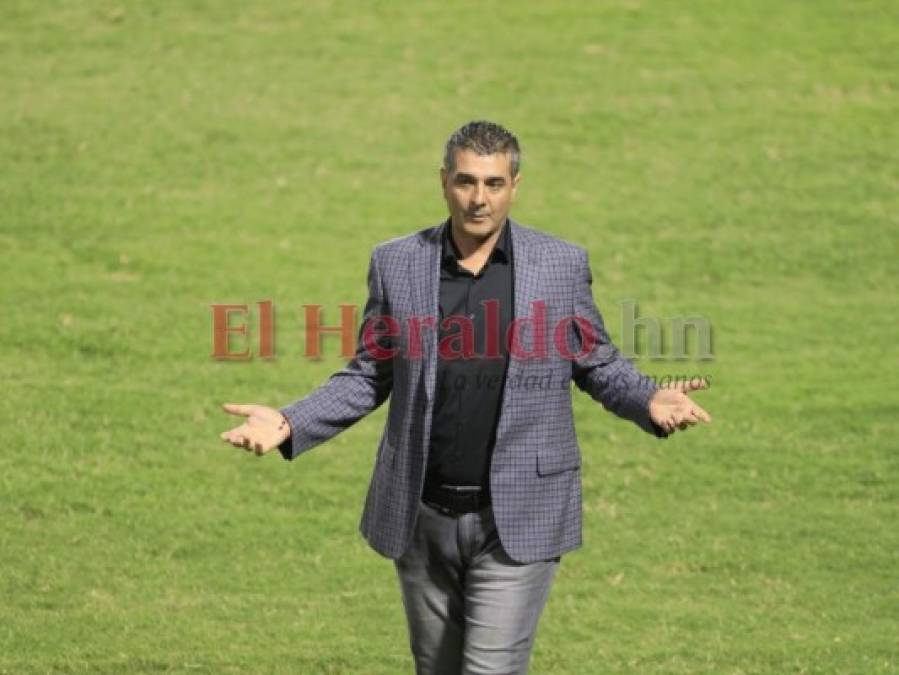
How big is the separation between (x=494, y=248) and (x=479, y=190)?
0.81 feet

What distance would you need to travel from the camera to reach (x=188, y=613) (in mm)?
8305

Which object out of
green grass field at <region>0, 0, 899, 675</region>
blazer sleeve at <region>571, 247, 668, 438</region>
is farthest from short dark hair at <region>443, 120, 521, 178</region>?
green grass field at <region>0, 0, 899, 675</region>

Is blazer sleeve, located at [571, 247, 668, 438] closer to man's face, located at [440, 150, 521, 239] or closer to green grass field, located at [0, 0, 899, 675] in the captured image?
man's face, located at [440, 150, 521, 239]

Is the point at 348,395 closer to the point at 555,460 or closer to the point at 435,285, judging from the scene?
the point at 435,285

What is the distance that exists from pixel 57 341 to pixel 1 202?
2411 millimetres

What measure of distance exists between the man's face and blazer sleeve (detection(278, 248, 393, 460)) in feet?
1.17

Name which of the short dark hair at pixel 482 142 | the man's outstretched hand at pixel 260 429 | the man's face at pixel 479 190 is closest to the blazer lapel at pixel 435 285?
the man's face at pixel 479 190

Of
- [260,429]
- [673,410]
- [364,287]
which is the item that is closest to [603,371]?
[673,410]

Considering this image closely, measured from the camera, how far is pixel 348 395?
5.56 m

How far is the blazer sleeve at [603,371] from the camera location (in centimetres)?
539

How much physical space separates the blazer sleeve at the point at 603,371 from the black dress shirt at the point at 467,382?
9.4 inches

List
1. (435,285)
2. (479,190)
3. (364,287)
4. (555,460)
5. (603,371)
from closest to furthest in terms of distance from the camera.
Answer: (479,190) → (435,285) → (555,460) → (603,371) → (364,287)

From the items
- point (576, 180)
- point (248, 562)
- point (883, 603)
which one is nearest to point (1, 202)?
point (576, 180)

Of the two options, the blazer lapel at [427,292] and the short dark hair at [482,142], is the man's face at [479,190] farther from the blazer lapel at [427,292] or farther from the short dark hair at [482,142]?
the blazer lapel at [427,292]
